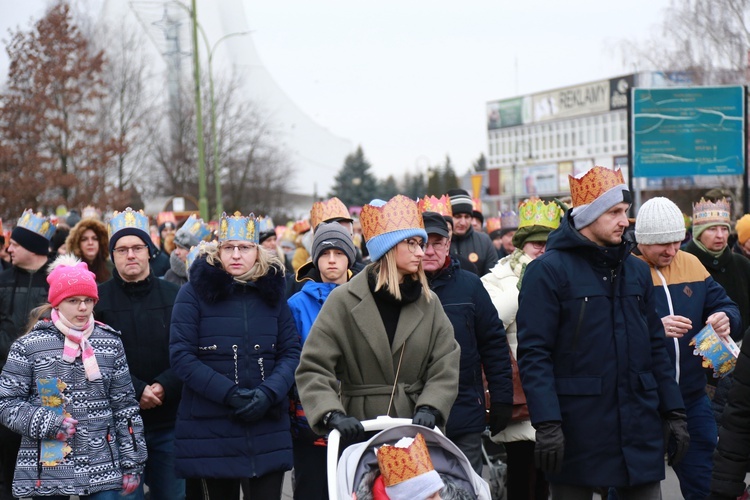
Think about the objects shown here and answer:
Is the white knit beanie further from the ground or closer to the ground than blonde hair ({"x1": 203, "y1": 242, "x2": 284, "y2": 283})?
further from the ground

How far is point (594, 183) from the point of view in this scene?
18.0 feet

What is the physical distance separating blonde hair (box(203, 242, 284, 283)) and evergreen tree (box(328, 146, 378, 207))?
72.8 meters

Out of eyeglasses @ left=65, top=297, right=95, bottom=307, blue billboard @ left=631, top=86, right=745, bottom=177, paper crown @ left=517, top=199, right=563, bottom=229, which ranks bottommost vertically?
eyeglasses @ left=65, top=297, right=95, bottom=307

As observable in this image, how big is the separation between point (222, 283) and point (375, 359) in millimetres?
1355

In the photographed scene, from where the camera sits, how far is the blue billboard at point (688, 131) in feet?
71.1

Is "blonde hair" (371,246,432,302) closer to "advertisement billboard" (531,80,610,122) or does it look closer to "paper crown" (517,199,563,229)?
"paper crown" (517,199,563,229)

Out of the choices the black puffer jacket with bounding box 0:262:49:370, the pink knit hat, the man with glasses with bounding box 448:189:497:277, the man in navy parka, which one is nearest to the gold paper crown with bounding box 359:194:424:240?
the man in navy parka

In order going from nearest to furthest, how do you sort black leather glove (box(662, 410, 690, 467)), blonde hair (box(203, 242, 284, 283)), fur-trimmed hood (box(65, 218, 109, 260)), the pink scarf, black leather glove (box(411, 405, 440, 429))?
1. black leather glove (box(411, 405, 440, 429))
2. black leather glove (box(662, 410, 690, 467))
3. the pink scarf
4. blonde hair (box(203, 242, 284, 283))
5. fur-trimmed hood (box(65, 218, 109, 260))

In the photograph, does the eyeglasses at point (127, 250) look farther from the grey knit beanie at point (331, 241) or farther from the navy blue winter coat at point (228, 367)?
the grey knit beanie at point (331, 241)

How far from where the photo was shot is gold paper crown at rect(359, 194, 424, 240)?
5199mm

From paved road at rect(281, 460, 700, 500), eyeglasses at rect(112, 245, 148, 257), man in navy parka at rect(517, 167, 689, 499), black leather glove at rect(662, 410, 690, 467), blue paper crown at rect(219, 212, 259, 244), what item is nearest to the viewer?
man in navy parka at rect(517, 167, 689, 499)

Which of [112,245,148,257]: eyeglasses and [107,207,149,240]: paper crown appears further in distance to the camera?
[107,207,149,240]: paper crown

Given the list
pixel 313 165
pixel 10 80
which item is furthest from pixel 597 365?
pixel 313 165

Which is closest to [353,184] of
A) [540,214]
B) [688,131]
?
[688,131]
